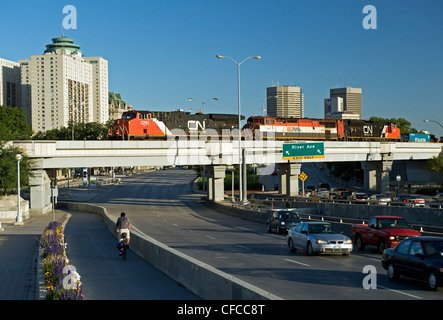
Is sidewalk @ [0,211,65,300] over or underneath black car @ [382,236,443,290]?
underneath

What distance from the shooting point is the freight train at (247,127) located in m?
65.0

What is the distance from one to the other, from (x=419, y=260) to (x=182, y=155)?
160 ft

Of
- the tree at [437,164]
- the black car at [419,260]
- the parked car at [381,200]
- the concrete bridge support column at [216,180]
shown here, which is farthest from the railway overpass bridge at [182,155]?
the black car at [419,260]

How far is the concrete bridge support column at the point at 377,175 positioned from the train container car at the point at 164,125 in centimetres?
2745

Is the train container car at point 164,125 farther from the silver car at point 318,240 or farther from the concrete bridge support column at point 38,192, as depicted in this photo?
the silver car at point 318,240

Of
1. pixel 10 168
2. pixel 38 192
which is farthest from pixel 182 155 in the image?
pixel 10 168

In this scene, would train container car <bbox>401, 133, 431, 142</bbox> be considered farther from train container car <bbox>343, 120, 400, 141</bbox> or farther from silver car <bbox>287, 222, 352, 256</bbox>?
silver car <bbox>287, 222, 352, 256</bbox>

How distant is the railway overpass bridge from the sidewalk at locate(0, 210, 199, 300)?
27692 mm

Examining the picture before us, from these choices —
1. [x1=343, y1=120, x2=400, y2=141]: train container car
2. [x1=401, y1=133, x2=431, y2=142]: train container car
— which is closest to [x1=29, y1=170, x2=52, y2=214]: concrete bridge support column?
[x1=343, y1=120, x2=400, y2=141]: train container car

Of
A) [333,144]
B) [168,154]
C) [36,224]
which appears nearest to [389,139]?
[333,144]

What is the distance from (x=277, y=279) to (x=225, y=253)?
7.61 m

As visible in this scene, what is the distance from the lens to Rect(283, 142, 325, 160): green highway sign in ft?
234

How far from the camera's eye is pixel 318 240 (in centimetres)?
2320
